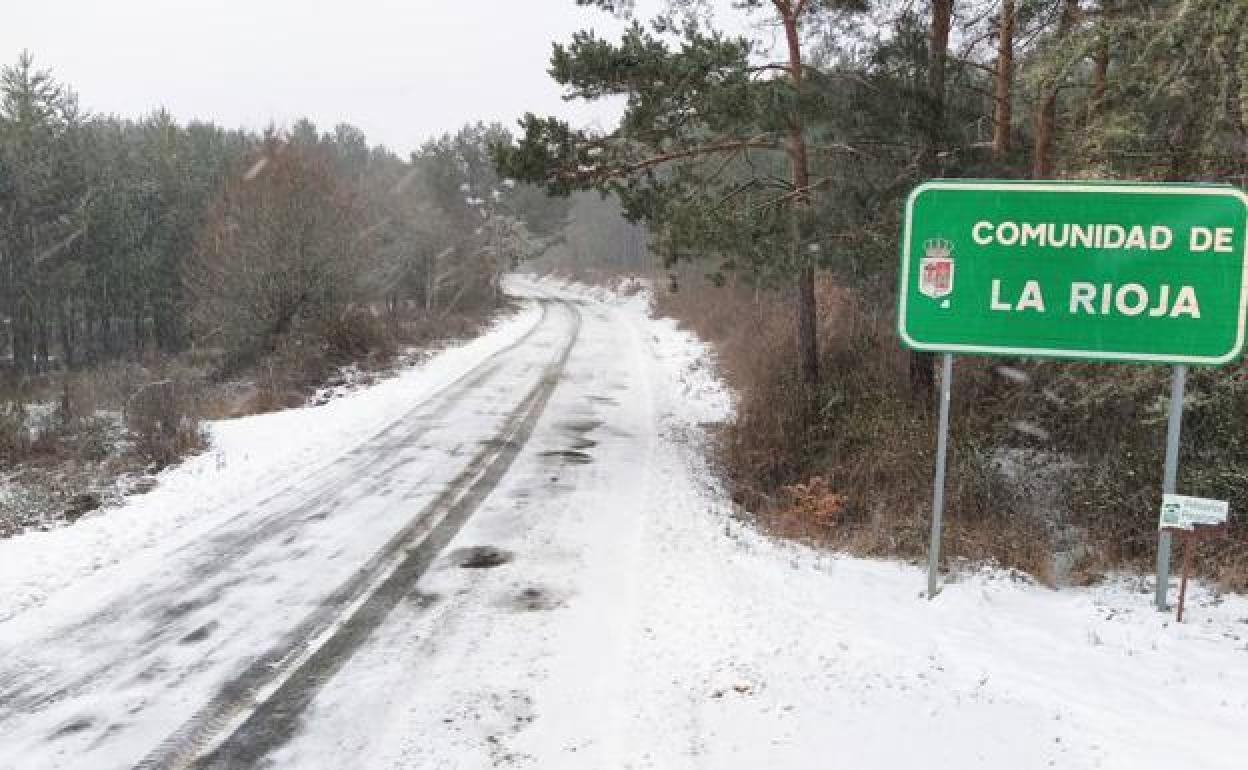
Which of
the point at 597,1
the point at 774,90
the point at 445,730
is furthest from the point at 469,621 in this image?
the point at 597,1

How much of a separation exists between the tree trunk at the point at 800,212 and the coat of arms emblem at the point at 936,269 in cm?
463

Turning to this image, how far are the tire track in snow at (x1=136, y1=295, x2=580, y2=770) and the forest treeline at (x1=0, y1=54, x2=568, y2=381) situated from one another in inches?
578

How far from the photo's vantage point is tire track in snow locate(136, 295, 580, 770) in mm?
4465

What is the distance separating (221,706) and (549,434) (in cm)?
829

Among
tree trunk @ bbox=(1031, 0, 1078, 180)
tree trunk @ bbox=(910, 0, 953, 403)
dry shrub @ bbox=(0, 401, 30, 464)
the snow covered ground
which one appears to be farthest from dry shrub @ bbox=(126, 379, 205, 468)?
tree trunk @ bbox=(1031, 0, 1078, 180)

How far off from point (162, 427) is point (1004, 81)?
12572mm

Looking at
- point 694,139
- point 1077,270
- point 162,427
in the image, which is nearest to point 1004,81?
point 694,139

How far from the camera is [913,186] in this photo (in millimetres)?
11125

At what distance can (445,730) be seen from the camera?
4.65 meters

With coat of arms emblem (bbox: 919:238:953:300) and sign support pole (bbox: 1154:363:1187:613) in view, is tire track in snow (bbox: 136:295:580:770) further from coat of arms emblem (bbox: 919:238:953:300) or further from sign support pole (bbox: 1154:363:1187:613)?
sign support pole (bbox: 1154:363:1187:613)

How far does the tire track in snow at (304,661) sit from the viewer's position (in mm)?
4465

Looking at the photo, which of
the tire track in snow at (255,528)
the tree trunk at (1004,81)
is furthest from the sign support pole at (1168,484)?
the tire track in snow at (255,528)

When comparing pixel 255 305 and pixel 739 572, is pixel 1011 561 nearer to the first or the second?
pixel 739 572

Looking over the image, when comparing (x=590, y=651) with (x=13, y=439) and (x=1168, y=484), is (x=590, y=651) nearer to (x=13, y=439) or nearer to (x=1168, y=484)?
(x=1168, y=484)
